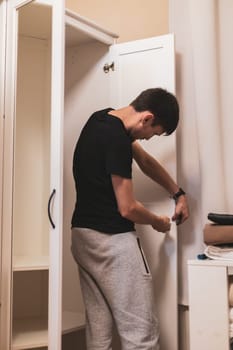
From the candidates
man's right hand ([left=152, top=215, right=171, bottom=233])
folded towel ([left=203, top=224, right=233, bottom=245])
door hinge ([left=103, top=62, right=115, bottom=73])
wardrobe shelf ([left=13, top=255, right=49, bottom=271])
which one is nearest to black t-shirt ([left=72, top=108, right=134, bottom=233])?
man's right hand ([left=152, top=215, right=171, bottom=233])

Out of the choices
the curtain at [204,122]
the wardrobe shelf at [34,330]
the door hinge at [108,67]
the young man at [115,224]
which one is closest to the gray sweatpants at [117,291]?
the young man at [115,224]

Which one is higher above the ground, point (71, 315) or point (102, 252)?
point (102, 252)

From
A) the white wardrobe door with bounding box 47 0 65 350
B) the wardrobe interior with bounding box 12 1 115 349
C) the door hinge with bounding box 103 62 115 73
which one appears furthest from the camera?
the door hinge with bounding box 103 62 115 73

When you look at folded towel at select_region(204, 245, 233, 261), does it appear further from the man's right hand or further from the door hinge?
the door hinge

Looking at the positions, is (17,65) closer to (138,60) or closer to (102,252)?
(138,60)

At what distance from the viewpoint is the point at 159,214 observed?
207cm

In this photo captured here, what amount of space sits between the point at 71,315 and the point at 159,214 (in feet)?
2.19

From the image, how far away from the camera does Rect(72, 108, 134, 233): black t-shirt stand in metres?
1.73

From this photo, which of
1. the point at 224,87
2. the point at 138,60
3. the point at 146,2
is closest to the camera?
the point at 224,87

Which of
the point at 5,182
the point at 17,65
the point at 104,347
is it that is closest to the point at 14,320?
the point at 104,347

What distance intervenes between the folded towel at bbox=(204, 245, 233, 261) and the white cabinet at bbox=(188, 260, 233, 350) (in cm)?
5

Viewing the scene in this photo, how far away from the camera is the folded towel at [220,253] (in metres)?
1.56

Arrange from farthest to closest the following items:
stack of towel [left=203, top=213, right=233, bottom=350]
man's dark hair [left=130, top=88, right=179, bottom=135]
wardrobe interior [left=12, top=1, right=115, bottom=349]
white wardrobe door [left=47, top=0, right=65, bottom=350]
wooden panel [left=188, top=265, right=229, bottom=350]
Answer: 1. wardrobe interior [left=12, top=1, right=115, bottom=349]
2. man's dark hair [left=130, top=88, right=179, bottom=135]
3. white wardrobe door [left=47, top=0, right=65, bottom=350]
4. stack of towel [left=203, top=213, right=233, bottom=350]
5. wooden panel [left=188, top=265, right=229, bottom=350]

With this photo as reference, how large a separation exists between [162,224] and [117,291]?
350 millimetres
